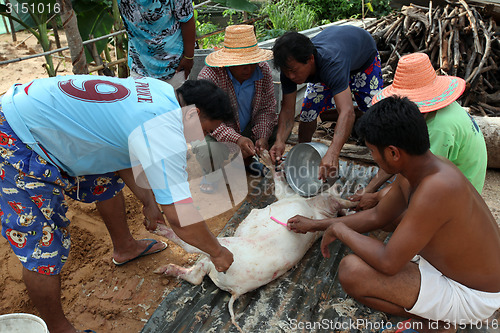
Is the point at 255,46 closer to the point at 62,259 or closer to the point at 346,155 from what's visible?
the point at 346,155

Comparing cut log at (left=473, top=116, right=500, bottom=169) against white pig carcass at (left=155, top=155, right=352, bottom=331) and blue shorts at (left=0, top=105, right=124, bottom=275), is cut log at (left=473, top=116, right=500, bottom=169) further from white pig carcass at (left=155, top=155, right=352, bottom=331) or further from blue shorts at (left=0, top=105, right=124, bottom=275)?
blue shorts at (left=0, top=105, right=124, bottom=275)

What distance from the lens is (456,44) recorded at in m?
4.80

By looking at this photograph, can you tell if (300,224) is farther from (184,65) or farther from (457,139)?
(184,65)

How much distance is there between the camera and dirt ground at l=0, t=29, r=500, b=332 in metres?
2.38

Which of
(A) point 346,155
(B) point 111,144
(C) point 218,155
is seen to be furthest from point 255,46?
(B) point 111,144

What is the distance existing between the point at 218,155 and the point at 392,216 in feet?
6.20

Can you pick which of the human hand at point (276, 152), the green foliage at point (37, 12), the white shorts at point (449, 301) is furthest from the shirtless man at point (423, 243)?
the green foliage at point (37, 12)

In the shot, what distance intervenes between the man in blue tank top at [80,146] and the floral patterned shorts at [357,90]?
6.09ft

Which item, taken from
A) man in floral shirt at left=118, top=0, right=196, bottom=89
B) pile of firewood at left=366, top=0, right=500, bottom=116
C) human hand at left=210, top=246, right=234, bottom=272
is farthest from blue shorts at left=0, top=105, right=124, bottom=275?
pile of firewood at left=366, top=0, right=500, bottom=116

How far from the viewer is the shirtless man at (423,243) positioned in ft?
5.56

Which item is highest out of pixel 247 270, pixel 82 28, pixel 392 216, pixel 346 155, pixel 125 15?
pixel 125 15

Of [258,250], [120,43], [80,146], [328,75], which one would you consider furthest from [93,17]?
[258,250]

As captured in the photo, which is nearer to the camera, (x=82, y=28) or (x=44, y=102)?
(x=44, y=102)

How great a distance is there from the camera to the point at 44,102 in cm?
179
